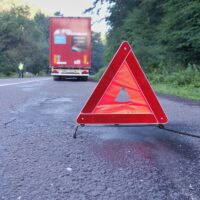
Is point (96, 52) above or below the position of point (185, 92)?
above

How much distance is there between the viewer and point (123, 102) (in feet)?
11.5

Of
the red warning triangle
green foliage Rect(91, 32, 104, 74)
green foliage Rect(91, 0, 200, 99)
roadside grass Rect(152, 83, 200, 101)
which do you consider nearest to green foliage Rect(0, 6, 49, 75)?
green foliage Rect(91, 32, 104, 74)

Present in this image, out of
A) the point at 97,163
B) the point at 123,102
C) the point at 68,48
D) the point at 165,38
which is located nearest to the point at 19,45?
the point at 68,48

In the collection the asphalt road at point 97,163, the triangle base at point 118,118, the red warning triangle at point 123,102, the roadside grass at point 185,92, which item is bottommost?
the roadside grass at point 185,92

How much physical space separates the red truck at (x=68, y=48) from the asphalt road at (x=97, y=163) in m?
16.5

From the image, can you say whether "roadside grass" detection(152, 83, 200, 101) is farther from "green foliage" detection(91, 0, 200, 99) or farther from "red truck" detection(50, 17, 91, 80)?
"red truck" detection(50, 17, 91, 80)

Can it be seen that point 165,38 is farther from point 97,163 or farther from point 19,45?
point 19,45

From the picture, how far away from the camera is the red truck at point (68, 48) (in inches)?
784

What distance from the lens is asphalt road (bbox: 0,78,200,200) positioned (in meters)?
1.80

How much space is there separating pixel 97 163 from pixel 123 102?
129 cm

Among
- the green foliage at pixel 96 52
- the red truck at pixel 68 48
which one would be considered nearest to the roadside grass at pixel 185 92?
the red truck at pixel 68 48

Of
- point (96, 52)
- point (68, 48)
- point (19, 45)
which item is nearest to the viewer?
point (68, 48)

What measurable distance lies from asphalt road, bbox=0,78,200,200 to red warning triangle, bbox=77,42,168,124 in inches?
6.4

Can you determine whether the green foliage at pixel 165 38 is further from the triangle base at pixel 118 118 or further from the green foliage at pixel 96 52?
the green foliage at pixel 96 52
